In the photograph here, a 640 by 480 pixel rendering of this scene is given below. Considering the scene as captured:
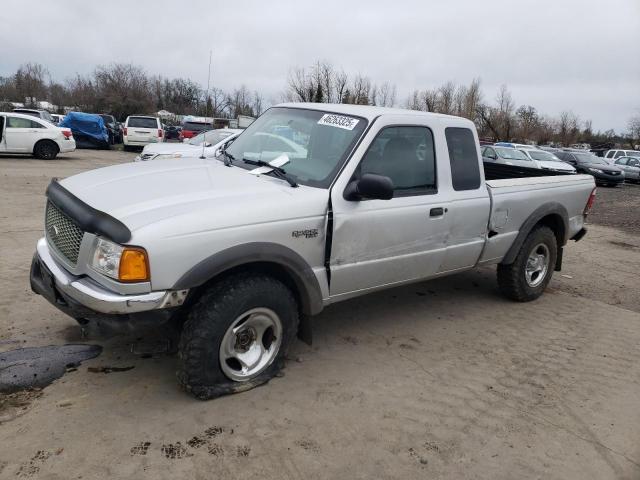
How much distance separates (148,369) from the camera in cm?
358

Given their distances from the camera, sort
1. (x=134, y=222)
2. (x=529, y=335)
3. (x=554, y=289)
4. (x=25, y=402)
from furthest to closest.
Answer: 1. (x=554, y=289)
2. (x=529, y=335)
3. (x=25, y=402)
4. (x=134, y=222)

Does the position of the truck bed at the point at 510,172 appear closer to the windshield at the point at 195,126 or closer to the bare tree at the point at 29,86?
the windshield at the point at 195,126

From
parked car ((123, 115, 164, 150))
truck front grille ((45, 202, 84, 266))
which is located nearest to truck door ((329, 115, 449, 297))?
truck front grille ((45, 202, 84, 266))

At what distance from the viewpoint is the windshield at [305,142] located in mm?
3678

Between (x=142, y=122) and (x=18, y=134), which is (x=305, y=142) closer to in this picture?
(x=18, y=134)

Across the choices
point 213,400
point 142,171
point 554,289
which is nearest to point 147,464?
point 213,400

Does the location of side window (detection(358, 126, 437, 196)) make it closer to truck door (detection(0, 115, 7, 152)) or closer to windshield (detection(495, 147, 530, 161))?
truck door (detection(0, 115, 7, 152))

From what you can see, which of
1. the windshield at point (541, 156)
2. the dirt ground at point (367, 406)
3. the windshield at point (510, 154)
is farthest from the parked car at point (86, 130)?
the dirt ground at point (367, 406)

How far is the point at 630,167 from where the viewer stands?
26.1 m

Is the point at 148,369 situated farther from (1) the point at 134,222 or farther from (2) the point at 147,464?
(1) the point at 134,222

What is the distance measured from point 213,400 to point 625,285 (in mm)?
5963

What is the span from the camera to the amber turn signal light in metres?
2.72

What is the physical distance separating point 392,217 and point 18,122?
17.0m

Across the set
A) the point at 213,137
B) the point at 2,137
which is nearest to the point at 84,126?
the point at 2,137
